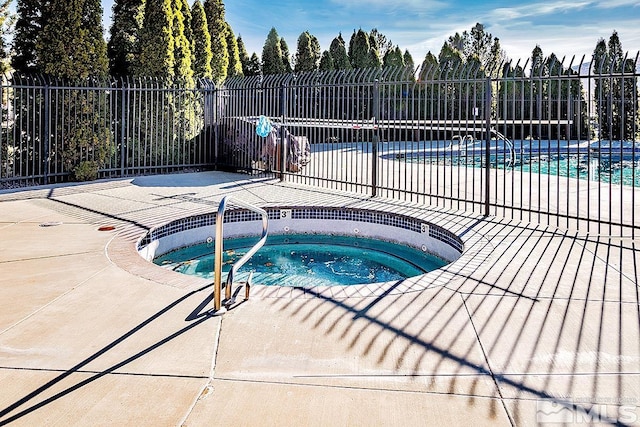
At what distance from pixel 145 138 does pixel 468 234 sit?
8.47 meters

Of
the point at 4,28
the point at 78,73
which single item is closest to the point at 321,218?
the point at 78,73

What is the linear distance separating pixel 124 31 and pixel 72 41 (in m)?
2.44

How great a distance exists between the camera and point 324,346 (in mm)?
3111

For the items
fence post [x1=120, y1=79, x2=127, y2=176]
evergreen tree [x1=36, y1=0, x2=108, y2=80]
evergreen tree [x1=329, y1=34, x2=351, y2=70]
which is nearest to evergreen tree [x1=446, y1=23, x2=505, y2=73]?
evergreen tree [x1=329, y1=34, x2=351, y2=70]

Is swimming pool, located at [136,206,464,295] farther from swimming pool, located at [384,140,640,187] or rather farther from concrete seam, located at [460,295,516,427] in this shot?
swimming pool, located at [384,140,640,187]

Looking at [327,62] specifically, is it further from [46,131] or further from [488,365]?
[488,365]

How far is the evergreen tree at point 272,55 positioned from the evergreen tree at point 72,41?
1643 cm

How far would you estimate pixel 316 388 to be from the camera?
264 centimetres

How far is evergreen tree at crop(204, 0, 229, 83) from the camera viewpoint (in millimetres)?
16625

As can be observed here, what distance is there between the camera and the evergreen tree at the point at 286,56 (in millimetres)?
28292

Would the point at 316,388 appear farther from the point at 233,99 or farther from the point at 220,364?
the point at 233,99

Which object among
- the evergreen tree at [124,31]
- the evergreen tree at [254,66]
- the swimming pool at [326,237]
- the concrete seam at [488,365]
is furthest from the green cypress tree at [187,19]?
the evergreen tree at [254,66]

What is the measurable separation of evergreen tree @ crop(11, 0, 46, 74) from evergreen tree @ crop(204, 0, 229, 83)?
6.21 metres

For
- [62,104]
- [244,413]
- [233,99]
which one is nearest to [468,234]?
[244,413]
